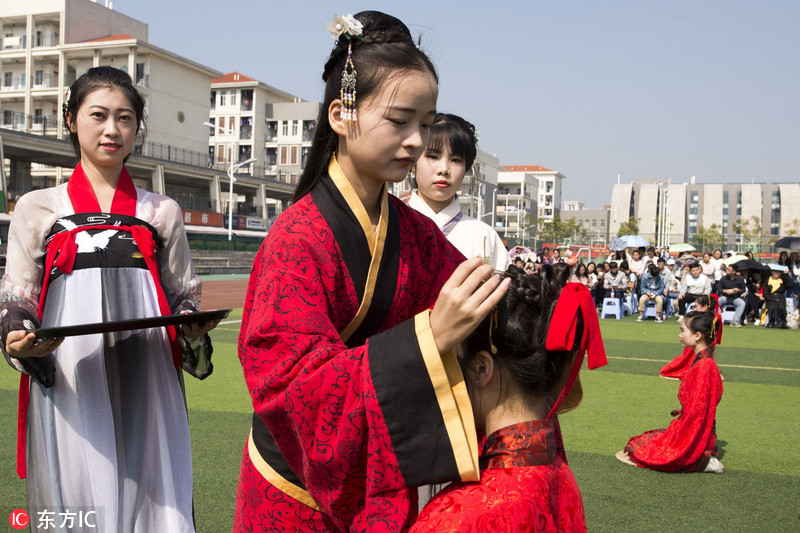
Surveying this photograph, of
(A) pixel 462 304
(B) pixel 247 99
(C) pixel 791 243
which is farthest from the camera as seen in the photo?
(B) pixel 247 99

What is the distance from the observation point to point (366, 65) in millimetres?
1437

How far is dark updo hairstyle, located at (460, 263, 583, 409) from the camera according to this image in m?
1.37

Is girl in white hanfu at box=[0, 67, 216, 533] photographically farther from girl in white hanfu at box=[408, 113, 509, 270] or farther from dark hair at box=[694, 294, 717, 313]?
dark hair at box=[694, 294, 717, 313]

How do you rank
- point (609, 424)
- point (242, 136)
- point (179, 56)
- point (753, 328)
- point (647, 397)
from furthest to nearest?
point (242, 136) < point (179, 56) < point (753, 328) < point (647, 397) < point (609, 424)

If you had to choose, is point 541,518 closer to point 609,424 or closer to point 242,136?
point 609,424

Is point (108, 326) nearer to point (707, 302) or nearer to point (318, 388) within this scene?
point (318, 388)

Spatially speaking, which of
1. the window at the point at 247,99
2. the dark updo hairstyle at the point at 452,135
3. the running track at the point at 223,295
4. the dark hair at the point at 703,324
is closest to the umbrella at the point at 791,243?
the running track at the point at 223,295

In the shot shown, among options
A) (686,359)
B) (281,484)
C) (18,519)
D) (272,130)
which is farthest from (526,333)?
(272,130)

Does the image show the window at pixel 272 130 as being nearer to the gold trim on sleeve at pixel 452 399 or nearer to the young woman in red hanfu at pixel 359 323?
the young woman in red hanfu at pixel 359 323

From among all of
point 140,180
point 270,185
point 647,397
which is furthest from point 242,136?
point 647,397

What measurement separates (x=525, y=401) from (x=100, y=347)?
137cm

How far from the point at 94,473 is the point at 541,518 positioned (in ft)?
4.50

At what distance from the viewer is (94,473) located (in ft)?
6.84

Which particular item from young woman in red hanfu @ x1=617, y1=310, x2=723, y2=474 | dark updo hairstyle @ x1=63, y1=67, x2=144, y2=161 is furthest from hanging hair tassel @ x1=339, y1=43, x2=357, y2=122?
young woman in red hanfu @ x1=617, y1=310, x2=723, y2=474
